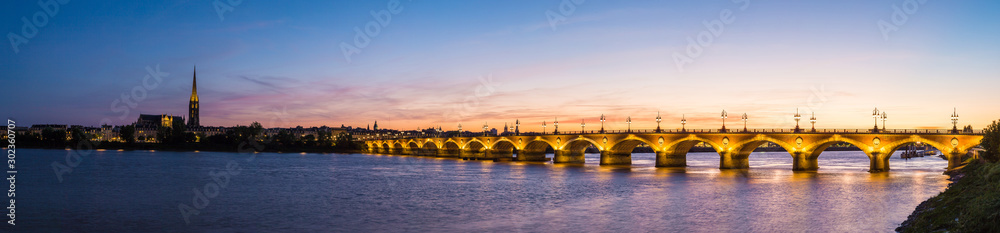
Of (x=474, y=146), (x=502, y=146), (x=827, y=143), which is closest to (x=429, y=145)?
(x=474, y=146)

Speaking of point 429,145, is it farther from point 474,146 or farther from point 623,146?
point 623,146

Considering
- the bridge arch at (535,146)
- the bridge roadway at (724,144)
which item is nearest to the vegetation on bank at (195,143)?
the bridge roadway at (724,144)

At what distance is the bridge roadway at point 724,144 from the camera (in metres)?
68.8

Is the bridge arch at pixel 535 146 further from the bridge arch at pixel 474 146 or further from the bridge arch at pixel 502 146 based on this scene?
the bridge arch at pixel 474 146

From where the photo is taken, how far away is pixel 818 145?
249ft

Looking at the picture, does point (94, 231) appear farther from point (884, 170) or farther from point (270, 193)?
point (884, 170)

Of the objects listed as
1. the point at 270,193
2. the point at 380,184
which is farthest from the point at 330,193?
the point at 380,184

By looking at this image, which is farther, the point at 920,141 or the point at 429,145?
the point at 429,145

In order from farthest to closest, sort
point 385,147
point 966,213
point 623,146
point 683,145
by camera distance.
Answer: point 385,147, point 623,146, point 683,145, point 966,213

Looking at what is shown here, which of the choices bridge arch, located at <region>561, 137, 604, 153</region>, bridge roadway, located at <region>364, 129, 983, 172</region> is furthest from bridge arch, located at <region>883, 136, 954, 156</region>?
bridge arch, located at <region>561, 137, 604, 153</region>

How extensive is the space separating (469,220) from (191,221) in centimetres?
1333

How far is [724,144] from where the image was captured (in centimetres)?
8306

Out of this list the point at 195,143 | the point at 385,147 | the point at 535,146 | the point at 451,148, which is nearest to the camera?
the point at 535,146

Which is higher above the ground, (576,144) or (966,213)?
(576,144)
